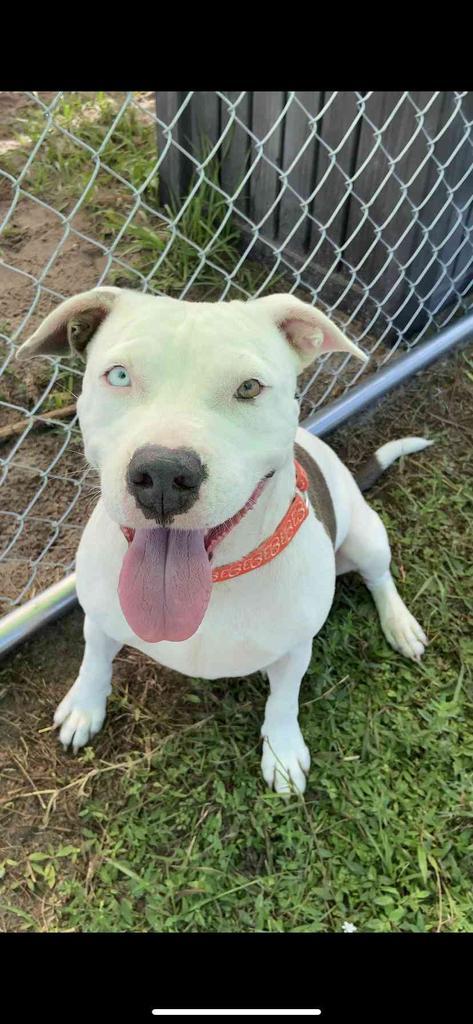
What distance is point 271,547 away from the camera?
208cm

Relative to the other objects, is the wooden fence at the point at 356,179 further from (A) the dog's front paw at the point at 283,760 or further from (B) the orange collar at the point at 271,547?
(A) the dog's front paw at the point at 283,760

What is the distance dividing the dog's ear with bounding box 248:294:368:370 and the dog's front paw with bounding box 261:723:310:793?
4.02 ft

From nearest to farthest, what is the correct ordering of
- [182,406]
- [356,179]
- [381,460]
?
[182,406]
[381,460]
[356,179]

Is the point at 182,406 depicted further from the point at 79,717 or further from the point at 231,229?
the point at 231,229

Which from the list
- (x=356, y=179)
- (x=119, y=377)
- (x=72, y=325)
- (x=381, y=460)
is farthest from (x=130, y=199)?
(x=119, y=377)

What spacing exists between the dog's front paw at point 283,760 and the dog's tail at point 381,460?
1.20 m

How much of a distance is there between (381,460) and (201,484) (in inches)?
77.7

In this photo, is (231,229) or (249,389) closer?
(249,389)

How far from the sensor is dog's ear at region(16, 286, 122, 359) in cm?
187

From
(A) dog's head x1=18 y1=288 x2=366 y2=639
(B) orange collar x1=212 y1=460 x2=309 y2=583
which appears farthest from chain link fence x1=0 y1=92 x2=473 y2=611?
(A) dog's head x1=18 y1=288 x2=366 y2=639

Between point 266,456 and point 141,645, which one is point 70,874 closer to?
point 141,645

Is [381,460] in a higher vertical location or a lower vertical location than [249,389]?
lower

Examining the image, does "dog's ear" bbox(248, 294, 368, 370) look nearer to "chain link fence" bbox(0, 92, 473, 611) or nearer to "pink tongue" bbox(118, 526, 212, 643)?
"pink tongue" bbox(118, 526, 212, 643)

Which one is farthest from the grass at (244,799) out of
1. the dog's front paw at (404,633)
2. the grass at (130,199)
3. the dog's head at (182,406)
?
the grass at (130,199)
